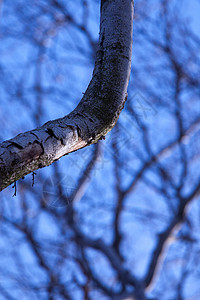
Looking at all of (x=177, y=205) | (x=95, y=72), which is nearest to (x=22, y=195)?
(x=177, y=205)

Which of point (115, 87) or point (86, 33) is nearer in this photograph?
point (115, 87)

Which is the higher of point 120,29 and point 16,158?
point 120,29

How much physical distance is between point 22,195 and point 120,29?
5761 millimetres

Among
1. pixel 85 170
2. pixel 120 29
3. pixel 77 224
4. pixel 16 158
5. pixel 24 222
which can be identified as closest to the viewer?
pixel 16 158

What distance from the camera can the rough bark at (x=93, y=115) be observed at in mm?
814

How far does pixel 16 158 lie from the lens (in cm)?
79

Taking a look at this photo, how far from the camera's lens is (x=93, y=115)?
103 centimetres

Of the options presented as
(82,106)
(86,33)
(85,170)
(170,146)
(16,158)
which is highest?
(86,33)

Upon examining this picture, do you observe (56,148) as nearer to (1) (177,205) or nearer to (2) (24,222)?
(1) (177,205)

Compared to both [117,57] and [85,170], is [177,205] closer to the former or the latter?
[85,170]

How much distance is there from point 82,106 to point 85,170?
414cm

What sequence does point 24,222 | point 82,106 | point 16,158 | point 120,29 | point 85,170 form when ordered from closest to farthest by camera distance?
point 16,158 → point 82,106 → point 120,29 → point 85,170 → point 24,222

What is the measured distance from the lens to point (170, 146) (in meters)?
6.61

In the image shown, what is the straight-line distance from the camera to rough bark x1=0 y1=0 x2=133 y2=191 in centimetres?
81
